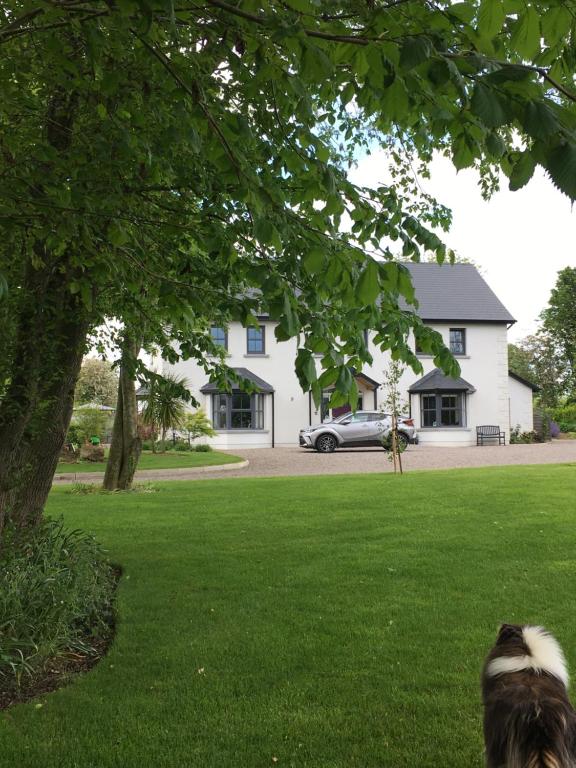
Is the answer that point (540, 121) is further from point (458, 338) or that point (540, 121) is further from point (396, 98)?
point (458, 338)

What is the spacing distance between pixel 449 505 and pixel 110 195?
8.42 m

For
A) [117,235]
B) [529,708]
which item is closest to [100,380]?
[117,235]

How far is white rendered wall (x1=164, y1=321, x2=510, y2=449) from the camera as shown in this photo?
31.0m

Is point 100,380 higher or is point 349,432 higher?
point 100,380

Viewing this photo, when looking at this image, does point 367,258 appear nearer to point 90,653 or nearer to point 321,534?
point 90,653

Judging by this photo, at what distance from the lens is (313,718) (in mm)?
3607

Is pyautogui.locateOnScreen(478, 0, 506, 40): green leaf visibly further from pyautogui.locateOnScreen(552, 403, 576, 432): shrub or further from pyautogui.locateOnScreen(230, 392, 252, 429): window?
pyautogui.locateOnScreen(552, 403, 576, 432): shrub

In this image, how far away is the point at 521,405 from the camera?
34219 mm

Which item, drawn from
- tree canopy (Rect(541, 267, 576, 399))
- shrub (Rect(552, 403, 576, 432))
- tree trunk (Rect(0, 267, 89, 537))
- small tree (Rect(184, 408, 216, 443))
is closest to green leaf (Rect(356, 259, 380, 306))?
tree trunk (Rect(0, 267, 89, 537))

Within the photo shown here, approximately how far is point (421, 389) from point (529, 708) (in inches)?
1184

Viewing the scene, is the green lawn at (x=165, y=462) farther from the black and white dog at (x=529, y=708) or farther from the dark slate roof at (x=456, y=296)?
the black and white dog at (x=529, y=708)

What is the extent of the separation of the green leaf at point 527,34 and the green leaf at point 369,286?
2.77ft

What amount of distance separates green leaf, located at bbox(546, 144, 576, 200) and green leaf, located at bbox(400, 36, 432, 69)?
1.60 feet

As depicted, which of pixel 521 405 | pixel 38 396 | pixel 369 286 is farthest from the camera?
pixel 521 405
